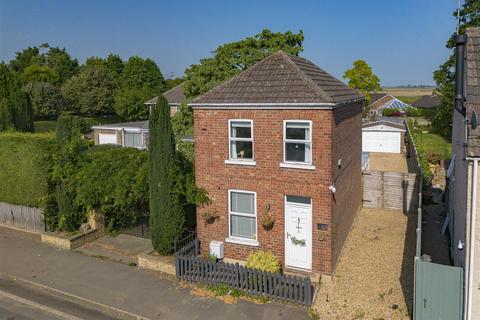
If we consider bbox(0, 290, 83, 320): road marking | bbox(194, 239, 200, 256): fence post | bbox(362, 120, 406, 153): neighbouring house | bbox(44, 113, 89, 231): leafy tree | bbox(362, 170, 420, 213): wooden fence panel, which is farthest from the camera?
bbox(362, 120, 406, 153): neighbouring house

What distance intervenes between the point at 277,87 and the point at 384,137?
3193 centimetres

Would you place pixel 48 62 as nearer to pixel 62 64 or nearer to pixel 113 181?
pixel 62 64

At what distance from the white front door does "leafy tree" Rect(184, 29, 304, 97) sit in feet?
35.8

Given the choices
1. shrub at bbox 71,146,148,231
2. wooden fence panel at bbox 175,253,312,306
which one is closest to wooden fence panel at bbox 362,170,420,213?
→ wooden fence panel at bbox 175,253,312,306

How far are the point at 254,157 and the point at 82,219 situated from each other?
29.3 ft

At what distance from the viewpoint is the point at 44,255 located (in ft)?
53.4

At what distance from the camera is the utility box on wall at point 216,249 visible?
47.3 ft

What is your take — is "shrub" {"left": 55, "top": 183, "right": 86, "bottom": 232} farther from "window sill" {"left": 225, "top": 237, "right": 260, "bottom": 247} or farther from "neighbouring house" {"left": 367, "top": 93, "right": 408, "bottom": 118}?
"neighbouring house" {"left": 367, "top": 93, "right": 408, "bottom": 118}

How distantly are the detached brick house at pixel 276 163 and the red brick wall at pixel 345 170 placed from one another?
4cm

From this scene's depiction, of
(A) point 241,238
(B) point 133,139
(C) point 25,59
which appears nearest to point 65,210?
(A) point 241,238

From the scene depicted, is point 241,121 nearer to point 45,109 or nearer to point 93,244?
point 93,244

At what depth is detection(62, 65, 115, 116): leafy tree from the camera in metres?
64.3

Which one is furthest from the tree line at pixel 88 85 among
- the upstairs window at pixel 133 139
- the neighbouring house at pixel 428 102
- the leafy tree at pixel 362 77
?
the neighbouring house at pixel 428 102

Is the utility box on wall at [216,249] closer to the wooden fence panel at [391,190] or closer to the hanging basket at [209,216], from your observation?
the hanging basket at [209,216]
